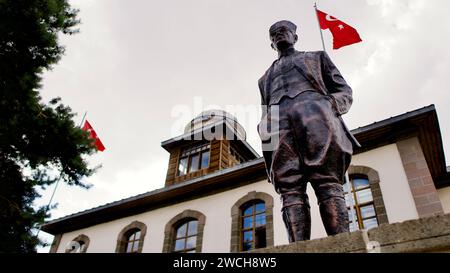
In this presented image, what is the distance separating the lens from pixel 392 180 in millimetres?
9500

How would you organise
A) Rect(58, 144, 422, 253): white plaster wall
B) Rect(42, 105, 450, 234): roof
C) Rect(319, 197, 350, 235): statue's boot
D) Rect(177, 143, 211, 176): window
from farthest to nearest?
1. Rect(177, 143, 211, 176): window
2. Rect(42, 105, 450, 234): roof
3. Rect(58, 144, 422, 253): white plaster wall
4. Rect(319, 197, 350, 235): statue's boot

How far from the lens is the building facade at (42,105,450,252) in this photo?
9.33m

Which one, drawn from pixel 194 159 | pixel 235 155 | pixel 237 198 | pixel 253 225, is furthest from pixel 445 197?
pixel 194 159

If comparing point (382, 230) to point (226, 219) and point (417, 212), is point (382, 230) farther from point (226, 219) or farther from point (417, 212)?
point (226, 219)

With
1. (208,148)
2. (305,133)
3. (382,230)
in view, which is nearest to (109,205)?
(208,148)

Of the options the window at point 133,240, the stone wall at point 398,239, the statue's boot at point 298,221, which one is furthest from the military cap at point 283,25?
the window at point 133,240

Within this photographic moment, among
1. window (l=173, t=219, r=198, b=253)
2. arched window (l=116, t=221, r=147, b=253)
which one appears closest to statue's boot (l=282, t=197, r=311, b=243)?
window (l=173, t=219, r=198, b=253)

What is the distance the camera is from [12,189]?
26.0 feet

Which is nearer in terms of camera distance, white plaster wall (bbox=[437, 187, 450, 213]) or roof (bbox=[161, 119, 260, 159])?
white plaster wall (bbox=[437, 187, 450, 213])

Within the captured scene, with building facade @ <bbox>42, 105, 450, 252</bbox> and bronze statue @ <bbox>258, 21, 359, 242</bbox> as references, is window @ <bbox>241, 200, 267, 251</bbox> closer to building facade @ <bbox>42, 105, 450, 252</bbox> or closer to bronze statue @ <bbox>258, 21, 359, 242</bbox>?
building facade @ <bbox>42, 105, 450, 252</bbox>

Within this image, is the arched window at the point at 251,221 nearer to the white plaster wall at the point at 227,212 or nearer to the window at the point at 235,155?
the white plaster wall at the point at 227,212

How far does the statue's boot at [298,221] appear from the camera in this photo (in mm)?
2584

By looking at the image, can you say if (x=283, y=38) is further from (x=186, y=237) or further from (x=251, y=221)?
(x=186, y=237)

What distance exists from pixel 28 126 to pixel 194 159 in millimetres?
9284
